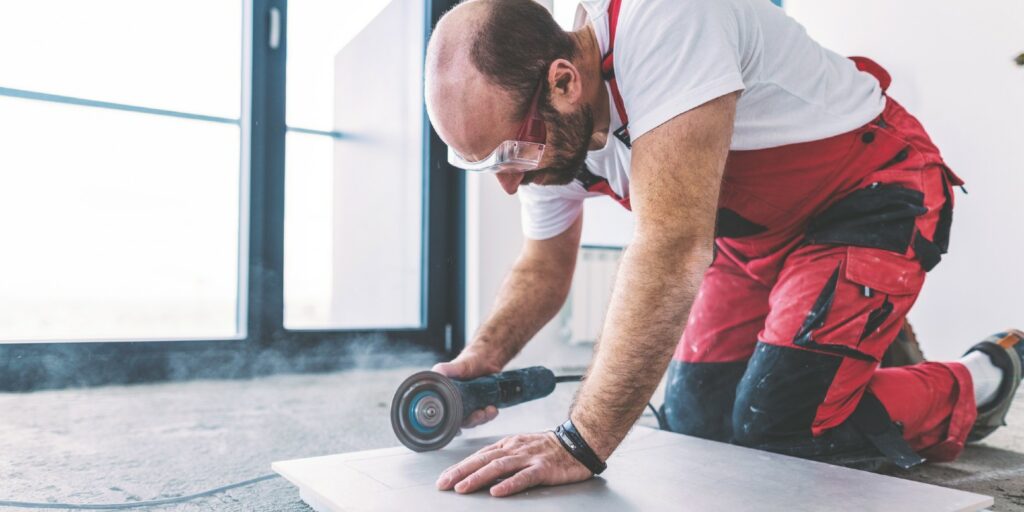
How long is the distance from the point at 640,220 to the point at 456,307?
2.74m

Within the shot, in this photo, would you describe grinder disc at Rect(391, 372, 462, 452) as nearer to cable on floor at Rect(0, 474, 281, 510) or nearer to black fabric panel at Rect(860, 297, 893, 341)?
cable on floor at Rect(0, 474, 281, 510)

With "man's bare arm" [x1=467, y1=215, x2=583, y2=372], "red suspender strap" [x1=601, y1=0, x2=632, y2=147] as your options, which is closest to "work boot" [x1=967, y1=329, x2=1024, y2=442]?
"man's bare arm" [x1=467, y1=215, x2=583, y2=372]

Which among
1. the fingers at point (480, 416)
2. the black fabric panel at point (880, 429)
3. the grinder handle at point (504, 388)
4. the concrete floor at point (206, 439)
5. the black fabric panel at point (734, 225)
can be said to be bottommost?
the concrete floor at point (206, 439)

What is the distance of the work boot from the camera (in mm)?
1613

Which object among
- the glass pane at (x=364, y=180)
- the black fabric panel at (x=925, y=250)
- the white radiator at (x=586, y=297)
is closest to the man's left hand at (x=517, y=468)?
the black fabric panel at (x=925, y=250)

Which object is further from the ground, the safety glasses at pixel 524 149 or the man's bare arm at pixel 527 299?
the safety glasses at pixel 524 149

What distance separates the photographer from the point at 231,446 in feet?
5.50

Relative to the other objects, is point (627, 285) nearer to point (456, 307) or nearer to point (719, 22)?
point (719, 22)

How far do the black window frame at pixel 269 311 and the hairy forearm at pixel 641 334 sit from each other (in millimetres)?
2451

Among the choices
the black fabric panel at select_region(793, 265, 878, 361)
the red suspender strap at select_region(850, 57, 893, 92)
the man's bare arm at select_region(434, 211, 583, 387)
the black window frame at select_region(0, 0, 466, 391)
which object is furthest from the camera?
the black window frame at select_region(0, 0, 466, 391)

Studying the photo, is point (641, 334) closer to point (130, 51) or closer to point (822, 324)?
point (822, 324)

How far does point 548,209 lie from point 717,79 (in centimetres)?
67

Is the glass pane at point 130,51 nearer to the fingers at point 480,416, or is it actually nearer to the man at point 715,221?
the man at point 715,221

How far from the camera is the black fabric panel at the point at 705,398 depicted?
168cm
